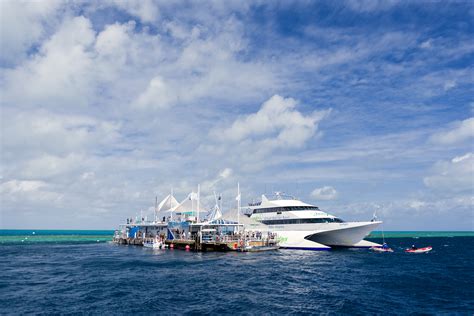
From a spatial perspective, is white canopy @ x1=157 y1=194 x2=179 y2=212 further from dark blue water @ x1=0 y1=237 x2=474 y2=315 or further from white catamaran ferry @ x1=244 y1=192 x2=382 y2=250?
dark blue water @ x1=0 y1=237 x2=474 y2=315

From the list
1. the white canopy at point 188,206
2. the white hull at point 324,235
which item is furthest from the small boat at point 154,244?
the white hull at point 324,235

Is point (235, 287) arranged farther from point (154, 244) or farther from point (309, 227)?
point (154, 244)

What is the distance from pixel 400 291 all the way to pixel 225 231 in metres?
49.6

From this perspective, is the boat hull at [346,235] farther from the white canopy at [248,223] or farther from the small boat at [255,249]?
the white canopy at [248,223]

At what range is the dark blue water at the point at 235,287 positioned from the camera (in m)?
29.2

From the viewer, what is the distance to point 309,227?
250ft

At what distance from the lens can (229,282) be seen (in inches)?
1537

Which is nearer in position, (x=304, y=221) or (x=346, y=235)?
(x=346, y=235)

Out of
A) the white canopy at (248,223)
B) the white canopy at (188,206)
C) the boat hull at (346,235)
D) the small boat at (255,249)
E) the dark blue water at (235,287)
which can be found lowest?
the dark blue water at (235,287)

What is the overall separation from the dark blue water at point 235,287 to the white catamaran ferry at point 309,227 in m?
17.9

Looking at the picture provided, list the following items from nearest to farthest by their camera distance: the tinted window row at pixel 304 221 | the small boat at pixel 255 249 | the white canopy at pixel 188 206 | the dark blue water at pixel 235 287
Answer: the dark blue water at pixel 235 287 < the small boat at pixel 255 249 < the tinted window row at pixel 304 221 < the white canopy at pixel 188 206

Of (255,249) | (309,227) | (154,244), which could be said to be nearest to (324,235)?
(309,227)

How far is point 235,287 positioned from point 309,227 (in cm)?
4261

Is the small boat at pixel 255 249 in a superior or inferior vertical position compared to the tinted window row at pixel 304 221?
inferior
